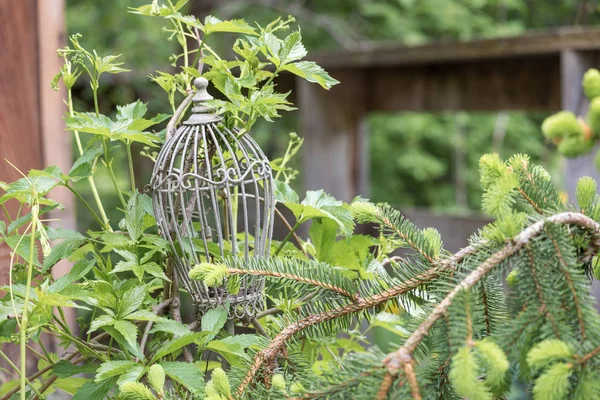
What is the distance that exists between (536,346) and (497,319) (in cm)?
15

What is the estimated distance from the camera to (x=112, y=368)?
2.13 ft

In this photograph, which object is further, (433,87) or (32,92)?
(433,87)

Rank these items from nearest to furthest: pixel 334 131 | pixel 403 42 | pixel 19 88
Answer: pixel 19 88
pixel 334 131
pixel 403 42

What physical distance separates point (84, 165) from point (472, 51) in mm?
2170

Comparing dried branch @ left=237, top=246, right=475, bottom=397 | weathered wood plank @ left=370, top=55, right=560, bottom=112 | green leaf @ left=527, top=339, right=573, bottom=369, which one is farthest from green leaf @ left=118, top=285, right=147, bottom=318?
weathered wood plank @ left=370, top=55, right=560, bottom=112

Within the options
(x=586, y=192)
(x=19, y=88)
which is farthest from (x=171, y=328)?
(x=19, y=88)

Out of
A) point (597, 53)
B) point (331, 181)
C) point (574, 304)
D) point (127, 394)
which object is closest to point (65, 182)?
point (127, 394)

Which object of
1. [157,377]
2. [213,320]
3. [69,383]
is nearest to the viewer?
[157,377]

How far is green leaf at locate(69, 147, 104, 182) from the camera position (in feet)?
2.57

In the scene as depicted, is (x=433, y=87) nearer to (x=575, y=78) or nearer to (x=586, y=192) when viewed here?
(x=575, y=78)

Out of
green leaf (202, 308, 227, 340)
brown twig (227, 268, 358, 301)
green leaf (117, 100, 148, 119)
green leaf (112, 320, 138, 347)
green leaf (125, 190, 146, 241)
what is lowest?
green leaf (202, 308, 227, 340)

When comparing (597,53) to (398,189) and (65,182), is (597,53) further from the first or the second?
(398,189)

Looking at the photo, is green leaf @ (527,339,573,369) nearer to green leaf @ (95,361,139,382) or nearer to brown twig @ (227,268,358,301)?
brown twig @ (227,268,358,301)

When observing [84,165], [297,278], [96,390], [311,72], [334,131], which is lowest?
[334,131]
